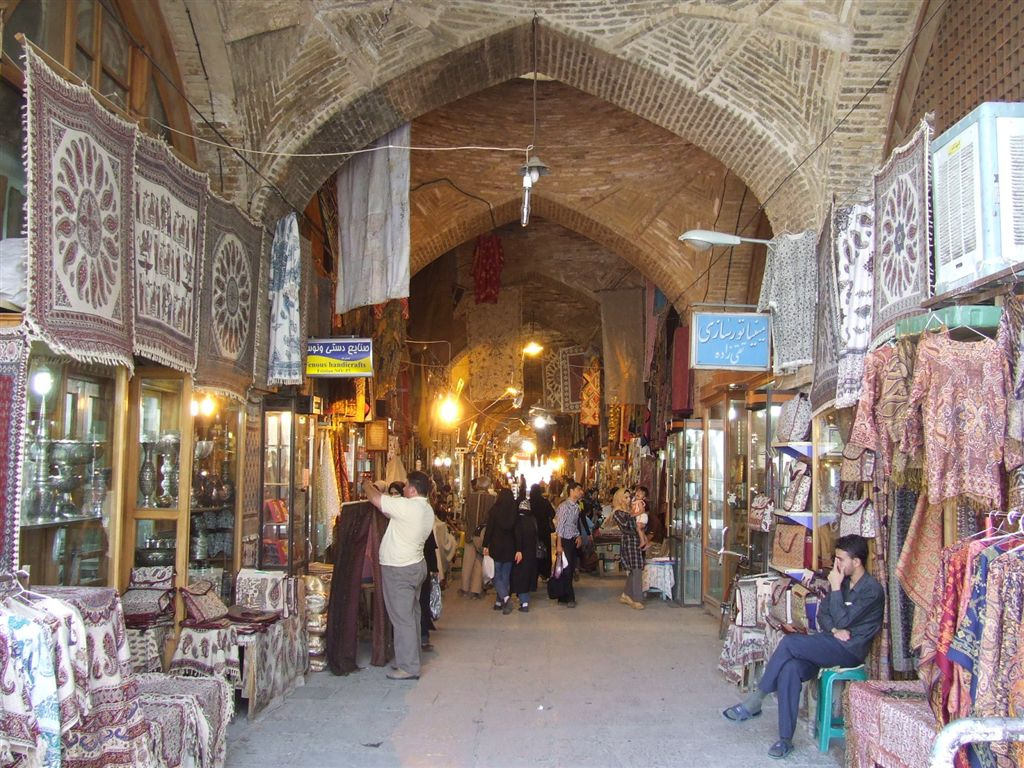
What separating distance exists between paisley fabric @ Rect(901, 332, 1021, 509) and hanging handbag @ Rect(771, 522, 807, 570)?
296 cm

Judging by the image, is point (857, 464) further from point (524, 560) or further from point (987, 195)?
point (524, 560)

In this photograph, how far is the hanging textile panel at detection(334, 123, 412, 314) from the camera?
8117mm

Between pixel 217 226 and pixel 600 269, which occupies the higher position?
pixel 600 269

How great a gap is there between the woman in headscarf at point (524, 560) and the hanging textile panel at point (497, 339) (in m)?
5.46

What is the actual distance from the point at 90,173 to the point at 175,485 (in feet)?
7.43

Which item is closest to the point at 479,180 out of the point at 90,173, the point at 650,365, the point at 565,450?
the point at 650,365

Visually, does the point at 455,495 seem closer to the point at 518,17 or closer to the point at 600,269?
the point at 600,269

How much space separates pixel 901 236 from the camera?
490 cm

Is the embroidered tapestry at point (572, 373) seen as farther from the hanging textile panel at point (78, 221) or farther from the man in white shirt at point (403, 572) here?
the hanging textile panel at point (78, 221)

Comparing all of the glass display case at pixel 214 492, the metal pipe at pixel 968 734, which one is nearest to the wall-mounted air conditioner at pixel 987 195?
the metal pipe at pixel 968 734

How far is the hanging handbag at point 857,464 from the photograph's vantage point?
4.74 m

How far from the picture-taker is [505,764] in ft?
15.9

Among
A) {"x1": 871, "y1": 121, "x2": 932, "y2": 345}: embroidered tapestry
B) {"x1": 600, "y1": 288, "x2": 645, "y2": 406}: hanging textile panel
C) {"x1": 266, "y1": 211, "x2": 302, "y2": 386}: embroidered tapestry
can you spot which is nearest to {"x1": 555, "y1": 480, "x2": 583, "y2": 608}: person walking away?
{"x1": 600, "y1": 288, "x2": 645, "y2": 406}: hanging textile panel

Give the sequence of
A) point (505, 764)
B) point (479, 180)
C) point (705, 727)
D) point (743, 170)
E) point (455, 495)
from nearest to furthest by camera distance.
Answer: point (505, 764) → point (705, 727) → point (743, 170) → point (479, 180) → point (455, 495)
